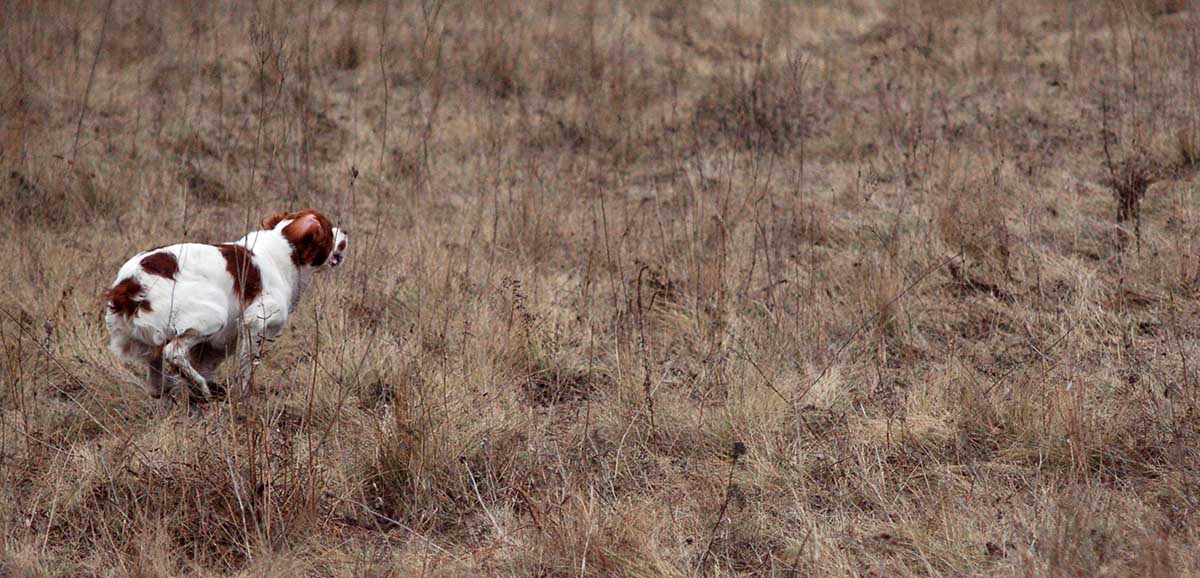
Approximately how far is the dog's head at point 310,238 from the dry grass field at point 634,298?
21 cm

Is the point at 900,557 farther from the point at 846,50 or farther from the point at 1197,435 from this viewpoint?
the point at 846,50

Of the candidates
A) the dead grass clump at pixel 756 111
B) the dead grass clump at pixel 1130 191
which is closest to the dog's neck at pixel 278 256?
the dead grass clump at pixel 756 111

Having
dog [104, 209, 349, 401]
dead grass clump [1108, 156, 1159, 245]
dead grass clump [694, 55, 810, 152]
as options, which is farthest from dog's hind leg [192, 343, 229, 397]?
dead grass clump [1108, 156, 1159, 245]

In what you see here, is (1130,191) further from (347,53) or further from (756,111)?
(347,53)

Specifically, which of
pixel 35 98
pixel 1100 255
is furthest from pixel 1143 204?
pixel 35 98

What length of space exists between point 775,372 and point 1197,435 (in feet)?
4.47

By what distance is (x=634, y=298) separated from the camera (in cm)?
495

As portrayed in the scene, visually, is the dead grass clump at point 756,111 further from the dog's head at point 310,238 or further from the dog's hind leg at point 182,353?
the dog's hind leg at point 182,353

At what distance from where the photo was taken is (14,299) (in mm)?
4727

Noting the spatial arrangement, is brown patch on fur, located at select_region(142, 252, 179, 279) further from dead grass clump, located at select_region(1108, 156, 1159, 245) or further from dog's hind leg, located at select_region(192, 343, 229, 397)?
dead grass clump, located at select_region(1108, 156, 1159, 245)

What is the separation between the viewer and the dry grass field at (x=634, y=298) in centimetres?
311

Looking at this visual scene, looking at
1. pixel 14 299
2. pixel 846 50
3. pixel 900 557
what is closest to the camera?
pixel 900 557

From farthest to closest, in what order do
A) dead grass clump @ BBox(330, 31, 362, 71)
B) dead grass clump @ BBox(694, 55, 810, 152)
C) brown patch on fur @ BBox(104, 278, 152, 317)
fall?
dead grass clump @ BBox(330, 31, 362, 71)
dead grass clump @ BBox(694, 55, 810, 152)
brown patch on fur @ BBox(104, 278, 152, 317)

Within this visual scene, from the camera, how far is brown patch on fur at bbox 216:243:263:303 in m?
3.73
